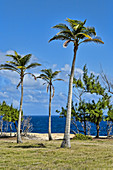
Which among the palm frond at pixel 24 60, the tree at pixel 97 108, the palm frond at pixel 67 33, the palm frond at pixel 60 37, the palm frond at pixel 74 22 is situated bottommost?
the tree at pixel 97 108

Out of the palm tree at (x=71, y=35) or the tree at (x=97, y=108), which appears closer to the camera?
the palm tree at (x=71, y=35)

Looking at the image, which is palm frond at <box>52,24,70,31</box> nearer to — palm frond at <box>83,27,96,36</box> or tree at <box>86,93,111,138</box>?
palm frond at <box>83,27,96,36</box>

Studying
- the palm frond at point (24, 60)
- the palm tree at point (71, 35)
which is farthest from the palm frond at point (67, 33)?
the palm frond at point (24, 60)

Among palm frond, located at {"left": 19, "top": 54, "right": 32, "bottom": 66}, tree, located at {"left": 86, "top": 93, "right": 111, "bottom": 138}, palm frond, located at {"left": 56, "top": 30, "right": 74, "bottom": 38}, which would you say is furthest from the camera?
tree, located at {"left": 86, "top": 93, "right": 111, "bottom": 138}

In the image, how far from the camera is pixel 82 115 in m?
33.1

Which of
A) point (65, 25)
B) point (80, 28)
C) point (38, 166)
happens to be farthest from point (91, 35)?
point (38, 166)

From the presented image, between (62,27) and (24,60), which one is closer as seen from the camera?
(62,27)

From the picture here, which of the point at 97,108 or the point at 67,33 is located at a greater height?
the point at 67,33

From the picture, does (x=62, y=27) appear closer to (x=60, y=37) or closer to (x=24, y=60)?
(x=60, y=37)

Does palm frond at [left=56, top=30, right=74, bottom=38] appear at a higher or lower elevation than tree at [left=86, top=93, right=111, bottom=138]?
higher

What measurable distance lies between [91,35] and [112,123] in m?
20.7

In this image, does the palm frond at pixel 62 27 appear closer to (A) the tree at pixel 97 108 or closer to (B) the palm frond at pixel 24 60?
(B) the palm frond at pixel 24 60

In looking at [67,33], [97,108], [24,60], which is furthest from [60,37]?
[97,108]

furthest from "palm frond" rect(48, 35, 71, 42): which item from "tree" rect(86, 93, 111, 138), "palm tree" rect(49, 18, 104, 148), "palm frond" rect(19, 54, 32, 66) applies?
"tree" rect(86, 93, 111, 138)
